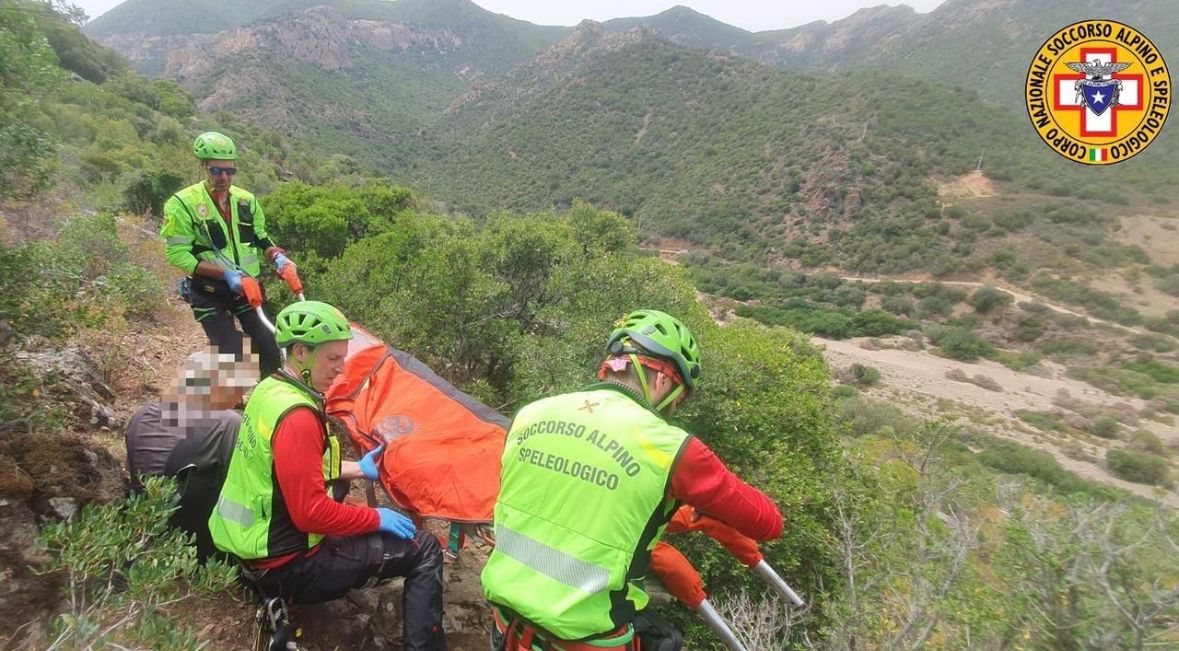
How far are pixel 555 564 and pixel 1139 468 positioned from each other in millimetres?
31988

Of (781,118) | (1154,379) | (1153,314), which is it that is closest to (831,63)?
(781,118)

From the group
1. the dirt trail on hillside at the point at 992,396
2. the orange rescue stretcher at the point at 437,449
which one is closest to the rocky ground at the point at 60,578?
the orange rescue stretcher at the point at 437,449

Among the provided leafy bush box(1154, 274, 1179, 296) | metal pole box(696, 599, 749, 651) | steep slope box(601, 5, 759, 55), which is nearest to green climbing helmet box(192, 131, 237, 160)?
metal pole box(696, 599, 749, 651)

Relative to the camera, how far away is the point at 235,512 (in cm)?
277

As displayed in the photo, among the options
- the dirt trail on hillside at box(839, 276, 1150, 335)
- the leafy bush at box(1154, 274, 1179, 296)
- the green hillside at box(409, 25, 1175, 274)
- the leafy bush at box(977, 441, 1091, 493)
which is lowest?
the leafy bush at box(977, 441, 1091, 493)

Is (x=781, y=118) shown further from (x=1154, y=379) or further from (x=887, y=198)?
(x=1154, y=379)

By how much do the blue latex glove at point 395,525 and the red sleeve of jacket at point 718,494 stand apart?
5.78 ft

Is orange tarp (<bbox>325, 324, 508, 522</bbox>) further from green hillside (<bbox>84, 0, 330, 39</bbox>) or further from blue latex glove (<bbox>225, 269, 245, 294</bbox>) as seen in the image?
green hillside (<bbox>84, 0, 330, 39</bbox>)

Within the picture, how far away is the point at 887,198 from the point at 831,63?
358 ft

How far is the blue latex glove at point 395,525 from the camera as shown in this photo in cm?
310

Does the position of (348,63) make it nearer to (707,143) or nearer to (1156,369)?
(707,143)

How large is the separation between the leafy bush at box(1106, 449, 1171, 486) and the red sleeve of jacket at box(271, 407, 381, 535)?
32.1 metres

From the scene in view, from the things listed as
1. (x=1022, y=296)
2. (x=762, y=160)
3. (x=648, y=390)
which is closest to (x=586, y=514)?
(x=648, y=390)

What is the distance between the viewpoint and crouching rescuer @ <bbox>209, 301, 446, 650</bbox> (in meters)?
2.63
